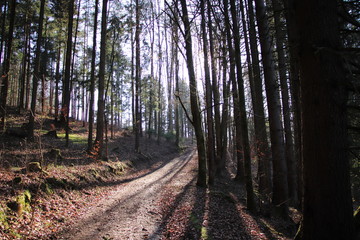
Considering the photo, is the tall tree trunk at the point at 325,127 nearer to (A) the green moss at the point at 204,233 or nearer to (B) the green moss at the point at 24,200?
(A) the green moss at the point at 204,233

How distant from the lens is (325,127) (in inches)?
97.5

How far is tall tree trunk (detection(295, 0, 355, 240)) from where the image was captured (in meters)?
2.45

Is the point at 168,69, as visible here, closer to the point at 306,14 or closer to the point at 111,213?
the point at 111,213

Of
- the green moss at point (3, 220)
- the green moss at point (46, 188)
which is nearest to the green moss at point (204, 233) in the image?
the green moss at point (3, 220)

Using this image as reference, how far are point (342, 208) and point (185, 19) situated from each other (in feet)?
28.7

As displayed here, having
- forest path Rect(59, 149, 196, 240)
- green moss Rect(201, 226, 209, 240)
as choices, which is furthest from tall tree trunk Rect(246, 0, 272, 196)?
forest path Rect(59, 149, 196, 240)

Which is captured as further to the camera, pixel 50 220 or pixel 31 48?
pixel 31 48

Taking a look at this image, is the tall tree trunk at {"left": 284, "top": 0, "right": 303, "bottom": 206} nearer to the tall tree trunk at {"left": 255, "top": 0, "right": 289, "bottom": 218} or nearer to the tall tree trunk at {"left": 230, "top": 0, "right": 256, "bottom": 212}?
the tall tree trunk at {"left": 255, "top": 0, "right": 289, "bottom": 218}

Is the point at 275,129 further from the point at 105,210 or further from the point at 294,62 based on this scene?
the point at 105,210

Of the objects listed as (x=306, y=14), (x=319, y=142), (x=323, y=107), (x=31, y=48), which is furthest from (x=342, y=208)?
(x=31, y=48)

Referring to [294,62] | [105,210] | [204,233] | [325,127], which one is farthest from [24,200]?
[294,62]

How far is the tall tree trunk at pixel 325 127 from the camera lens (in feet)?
8.04

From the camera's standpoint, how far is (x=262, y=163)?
9.20 m

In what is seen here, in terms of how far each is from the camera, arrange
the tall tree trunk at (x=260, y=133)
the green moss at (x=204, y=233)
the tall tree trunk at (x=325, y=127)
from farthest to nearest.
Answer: the tall tree trunk at (x=260, y=133)
the green moss at (x=204, y=233)
the tall tree trunk at (x=325, y=127)
